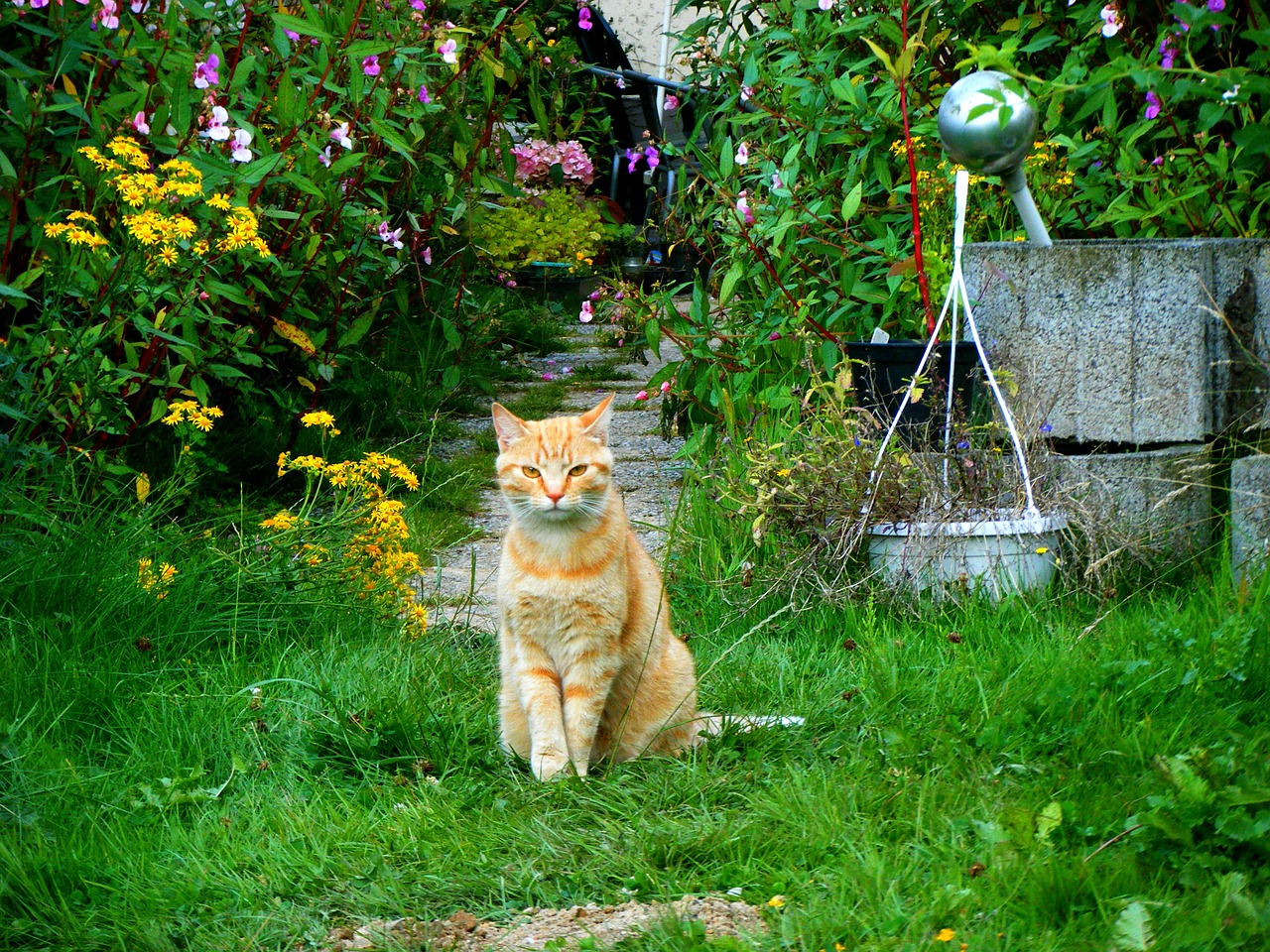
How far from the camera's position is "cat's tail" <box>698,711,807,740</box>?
2.75m

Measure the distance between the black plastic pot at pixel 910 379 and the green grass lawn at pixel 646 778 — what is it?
667 mm

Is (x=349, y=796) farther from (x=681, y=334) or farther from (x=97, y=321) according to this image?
(x=681, y=334)

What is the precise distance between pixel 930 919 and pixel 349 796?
1.23 m

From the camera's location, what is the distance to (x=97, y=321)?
11.8 feet

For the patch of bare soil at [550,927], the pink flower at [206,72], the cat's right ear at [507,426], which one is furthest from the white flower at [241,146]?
the patch of bare soil at [550,927]

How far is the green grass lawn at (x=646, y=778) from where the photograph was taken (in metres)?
1.99

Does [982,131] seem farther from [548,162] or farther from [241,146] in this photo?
[548,162]

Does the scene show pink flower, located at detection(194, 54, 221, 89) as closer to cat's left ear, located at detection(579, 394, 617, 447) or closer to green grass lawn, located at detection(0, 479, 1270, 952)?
green grass lawn, located at detection(0, 479, 1270, 952)

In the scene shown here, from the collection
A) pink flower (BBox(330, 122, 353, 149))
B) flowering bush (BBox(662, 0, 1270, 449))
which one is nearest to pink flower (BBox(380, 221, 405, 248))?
pink flower (BBox(330, 122, 353, 149))

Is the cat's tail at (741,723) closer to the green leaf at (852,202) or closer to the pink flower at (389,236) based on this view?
the green leaf at (852,202)

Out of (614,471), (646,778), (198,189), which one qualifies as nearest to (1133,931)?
(646,778)

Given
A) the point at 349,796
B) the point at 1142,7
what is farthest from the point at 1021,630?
the point at 1142,7

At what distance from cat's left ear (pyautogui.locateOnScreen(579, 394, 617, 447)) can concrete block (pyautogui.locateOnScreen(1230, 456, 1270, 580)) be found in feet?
5.53

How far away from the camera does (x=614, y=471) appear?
5148 mm
